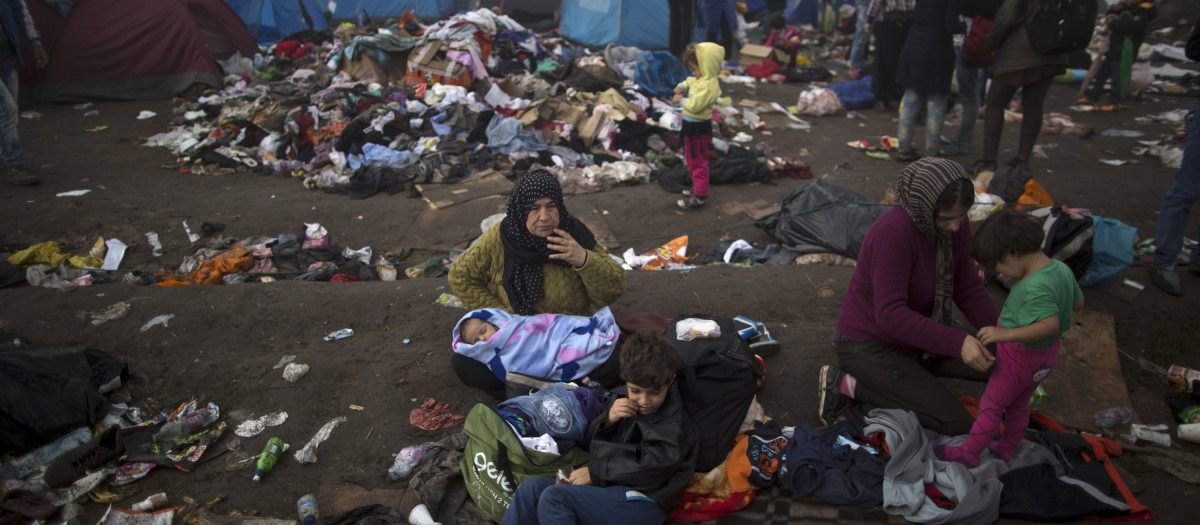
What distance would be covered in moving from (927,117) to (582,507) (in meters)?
6.54

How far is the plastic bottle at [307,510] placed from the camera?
8.09ft

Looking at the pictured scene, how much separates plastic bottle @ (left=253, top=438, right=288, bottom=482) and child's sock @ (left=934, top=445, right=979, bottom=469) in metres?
2.87

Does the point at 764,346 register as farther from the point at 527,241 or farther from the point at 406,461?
the point at 406,461

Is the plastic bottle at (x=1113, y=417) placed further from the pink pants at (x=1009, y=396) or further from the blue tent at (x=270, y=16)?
the blue tent at (x=270, y=16)

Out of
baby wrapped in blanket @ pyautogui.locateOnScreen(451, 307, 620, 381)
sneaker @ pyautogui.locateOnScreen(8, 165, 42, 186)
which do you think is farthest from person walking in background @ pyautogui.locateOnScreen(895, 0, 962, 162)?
sneaker @ pyautogui.locateOnScreen(8, 165, 42, 186)

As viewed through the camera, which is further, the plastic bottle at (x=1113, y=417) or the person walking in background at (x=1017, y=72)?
the person walking in background at (x=1017, y=72)

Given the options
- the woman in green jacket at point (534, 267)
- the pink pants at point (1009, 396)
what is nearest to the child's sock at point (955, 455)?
the pink pants at point (1009, 396)

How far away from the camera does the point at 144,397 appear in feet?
10.9

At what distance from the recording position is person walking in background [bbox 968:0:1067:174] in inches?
219

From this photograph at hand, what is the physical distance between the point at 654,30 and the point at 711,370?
37.1 feet

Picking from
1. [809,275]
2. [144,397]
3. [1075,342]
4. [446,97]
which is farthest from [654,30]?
[144,397]

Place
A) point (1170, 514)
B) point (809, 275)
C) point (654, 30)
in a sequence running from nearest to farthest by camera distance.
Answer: point (1170, 514) < point (809, 275) < point (654, 30)

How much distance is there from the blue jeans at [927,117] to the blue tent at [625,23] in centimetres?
662

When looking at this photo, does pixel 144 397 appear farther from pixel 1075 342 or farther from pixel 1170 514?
pixel 1075 342
